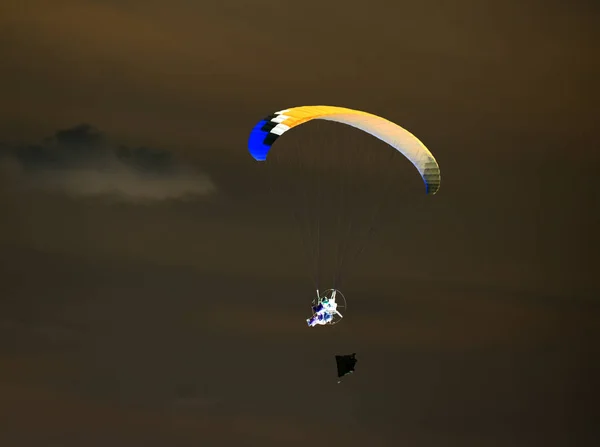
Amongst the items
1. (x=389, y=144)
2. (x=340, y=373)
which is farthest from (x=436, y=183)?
(x=340, y=373)

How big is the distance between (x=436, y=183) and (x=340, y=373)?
7.42 m

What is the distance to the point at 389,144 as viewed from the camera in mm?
78688

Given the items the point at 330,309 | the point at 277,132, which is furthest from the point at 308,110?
the point at 330,309

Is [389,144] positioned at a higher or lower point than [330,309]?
higher

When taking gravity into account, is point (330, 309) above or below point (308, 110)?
below

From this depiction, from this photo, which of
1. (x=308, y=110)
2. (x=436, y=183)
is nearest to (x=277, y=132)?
(x=308, y=110)

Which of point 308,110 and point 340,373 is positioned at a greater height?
point 308,110

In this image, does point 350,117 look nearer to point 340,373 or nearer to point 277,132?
point 277,132

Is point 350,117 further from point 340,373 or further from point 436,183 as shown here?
point 340,373

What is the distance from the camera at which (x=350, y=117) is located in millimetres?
76438

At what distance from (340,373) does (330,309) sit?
9.06 feet

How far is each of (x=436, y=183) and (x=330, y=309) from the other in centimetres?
576

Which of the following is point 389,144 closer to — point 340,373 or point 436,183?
point 436,183

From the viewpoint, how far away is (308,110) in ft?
248
